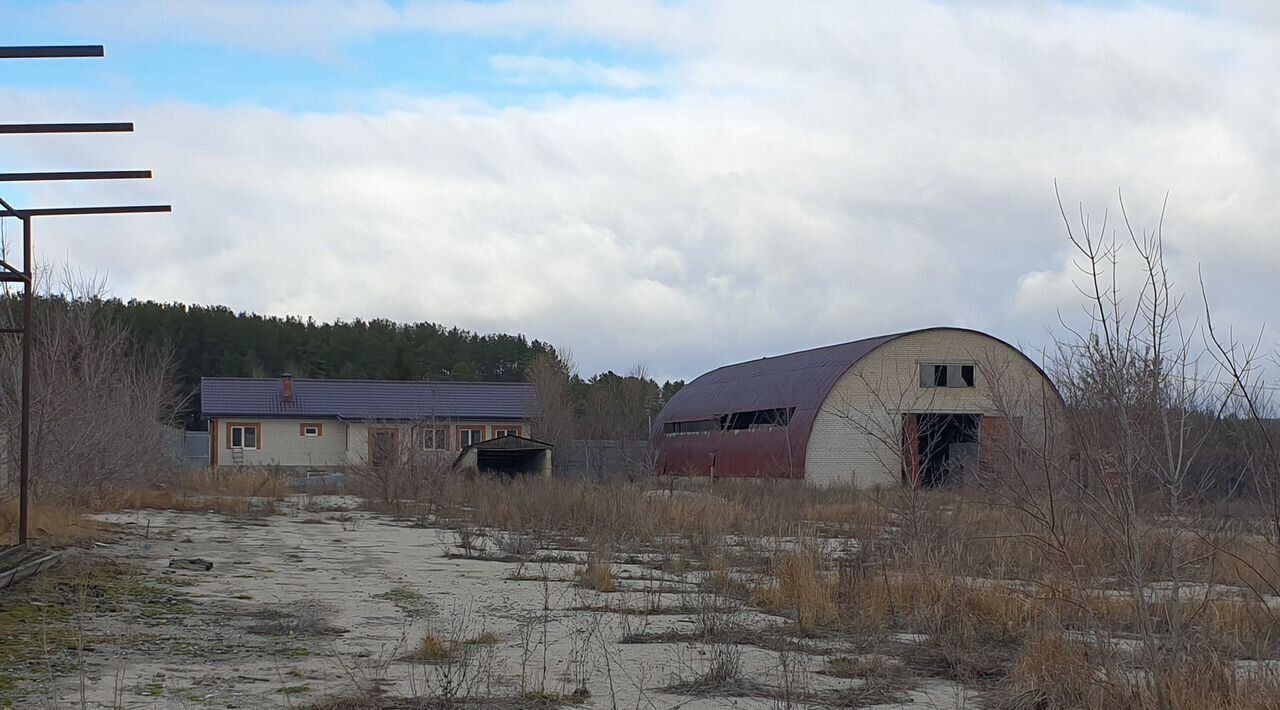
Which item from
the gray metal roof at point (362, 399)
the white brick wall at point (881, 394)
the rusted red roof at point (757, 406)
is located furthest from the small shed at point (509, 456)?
the gray metal roof at point (362, 399)

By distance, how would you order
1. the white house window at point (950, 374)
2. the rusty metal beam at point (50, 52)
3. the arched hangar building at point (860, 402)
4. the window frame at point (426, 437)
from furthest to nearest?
the white house window at point (950, 374) < the arched hangar building at point (860, 402) < the window frame at point (426, 437) < the rusty metal beam at point (50, 52)

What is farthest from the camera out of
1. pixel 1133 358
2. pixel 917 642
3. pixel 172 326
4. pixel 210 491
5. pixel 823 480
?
pixel 172 326

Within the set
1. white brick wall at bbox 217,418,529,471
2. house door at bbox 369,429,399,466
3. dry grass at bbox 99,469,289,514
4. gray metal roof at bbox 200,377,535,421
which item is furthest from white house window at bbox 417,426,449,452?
white brick wall at bbox 217,418,529,471

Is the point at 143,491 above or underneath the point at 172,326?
underneath

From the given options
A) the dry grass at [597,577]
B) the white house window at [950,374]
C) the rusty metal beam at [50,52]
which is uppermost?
the rusty metal beam at [50,52]

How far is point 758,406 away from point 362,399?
23028 millimetres

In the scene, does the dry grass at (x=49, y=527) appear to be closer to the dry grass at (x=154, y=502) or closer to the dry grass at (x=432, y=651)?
the dry grass at (x=154, y=502)

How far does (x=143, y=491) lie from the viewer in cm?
2619

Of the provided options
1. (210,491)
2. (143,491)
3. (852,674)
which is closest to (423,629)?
(852,674)

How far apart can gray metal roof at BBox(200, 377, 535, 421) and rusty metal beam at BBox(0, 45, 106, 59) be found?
48.2 m

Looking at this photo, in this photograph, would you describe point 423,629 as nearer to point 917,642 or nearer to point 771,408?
point 917,642

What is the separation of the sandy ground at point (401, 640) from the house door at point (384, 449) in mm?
13312

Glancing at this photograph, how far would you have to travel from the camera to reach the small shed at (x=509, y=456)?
3997 centimetres

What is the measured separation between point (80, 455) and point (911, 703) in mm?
17445
